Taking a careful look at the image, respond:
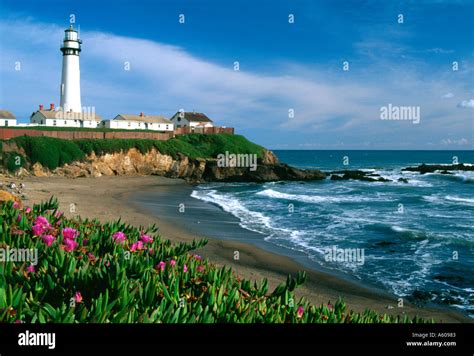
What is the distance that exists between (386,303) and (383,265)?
3.75m

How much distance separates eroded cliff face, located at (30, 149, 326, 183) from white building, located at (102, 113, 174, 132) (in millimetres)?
21996

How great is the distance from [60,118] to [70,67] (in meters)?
8.27

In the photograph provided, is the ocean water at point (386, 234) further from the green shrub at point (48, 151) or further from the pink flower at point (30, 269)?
the green shrub at point (48, 151)

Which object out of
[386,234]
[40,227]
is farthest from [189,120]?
[40,227]

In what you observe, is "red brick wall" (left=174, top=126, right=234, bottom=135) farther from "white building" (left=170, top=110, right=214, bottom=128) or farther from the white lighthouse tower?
the white lighthouse tower

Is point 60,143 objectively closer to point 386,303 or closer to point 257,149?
point 257,149

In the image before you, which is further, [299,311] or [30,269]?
[30,269]

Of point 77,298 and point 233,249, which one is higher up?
point 77,298

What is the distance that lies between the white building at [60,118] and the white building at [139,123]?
4.04m

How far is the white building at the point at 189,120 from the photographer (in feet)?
292

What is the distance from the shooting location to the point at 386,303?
11.0m

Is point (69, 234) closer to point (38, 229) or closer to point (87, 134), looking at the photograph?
point (38, 229)

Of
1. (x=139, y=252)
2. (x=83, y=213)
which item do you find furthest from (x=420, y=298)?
(x=83, y=213)

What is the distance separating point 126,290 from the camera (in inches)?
120
